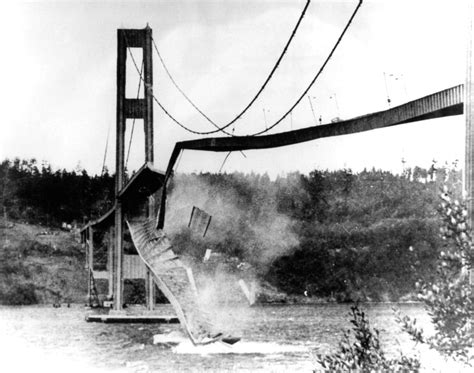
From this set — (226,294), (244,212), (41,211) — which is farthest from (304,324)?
(41,211)

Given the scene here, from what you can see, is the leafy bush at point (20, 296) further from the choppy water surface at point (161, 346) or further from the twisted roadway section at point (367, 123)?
the twisted roadway section at point (367, 123)

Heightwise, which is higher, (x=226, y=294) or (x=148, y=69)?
(x=148, y=69)

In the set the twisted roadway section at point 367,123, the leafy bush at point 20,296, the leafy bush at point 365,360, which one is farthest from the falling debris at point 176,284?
the leafy bush at point 20,296

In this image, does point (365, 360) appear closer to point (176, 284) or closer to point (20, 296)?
point (176, 284)

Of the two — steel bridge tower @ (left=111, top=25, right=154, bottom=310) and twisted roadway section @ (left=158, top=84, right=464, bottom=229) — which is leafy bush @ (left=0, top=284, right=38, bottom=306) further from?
twisted roadway section @ (left=158, top=84, right=464, bottom=229)

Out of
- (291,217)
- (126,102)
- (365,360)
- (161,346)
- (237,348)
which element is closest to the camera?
(365,360)

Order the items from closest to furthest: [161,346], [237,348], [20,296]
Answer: [237,348], [161,346], [20,296]

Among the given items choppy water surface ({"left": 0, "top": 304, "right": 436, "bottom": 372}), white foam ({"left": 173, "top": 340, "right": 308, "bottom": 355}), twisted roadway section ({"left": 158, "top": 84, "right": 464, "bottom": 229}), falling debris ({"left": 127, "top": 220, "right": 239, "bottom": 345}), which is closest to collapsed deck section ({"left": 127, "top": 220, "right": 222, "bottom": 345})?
falling debris ({"left": 127, "top": 220, "right": 239, "bottom": 345})

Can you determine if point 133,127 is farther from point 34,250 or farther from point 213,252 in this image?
point 34,250

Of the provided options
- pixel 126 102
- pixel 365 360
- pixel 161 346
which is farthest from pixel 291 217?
pixel 365 360
